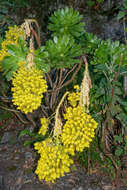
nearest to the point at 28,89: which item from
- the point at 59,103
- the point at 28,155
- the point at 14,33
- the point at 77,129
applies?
the point at 59,103

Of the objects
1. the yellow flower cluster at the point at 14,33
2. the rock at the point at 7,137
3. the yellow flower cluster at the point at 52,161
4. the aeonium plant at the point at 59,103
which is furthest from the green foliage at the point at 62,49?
the rock at the point at 7,137

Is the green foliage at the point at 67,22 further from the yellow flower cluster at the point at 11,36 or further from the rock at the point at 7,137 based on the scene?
the rock at the point at 7,137

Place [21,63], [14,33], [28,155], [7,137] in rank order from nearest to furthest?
[21,63]
[14,33]
[28,155]
[7,137]

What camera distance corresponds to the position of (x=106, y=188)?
1.98m

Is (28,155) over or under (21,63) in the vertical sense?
under

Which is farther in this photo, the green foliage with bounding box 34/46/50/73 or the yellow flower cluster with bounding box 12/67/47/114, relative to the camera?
the green foliage with bounding box 34/46/50/73

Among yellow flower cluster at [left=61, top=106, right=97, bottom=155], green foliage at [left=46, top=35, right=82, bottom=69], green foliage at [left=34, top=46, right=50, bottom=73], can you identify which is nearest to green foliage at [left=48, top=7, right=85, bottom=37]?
green foliage at [left=46, top=35, right=82, bottom=69]

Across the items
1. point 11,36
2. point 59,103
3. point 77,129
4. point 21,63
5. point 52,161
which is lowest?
point 52,161

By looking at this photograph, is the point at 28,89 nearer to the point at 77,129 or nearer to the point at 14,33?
the point at 77,129

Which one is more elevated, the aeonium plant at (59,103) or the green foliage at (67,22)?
the green foliage at (67,22)

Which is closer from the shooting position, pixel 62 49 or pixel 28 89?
pixel 28 89

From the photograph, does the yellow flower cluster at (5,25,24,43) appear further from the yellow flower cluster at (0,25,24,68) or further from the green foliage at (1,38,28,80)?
the green foliage at (1,38,28,80)

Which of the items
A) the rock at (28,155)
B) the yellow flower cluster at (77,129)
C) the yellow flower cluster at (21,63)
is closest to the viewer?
the yellow flower cluster at (77,129)

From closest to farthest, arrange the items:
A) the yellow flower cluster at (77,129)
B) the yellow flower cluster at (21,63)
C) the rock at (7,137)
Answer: the yellow flower cluster at (77,129)
the yellow flower cluster at (21,63)
the rock at (7,137)
